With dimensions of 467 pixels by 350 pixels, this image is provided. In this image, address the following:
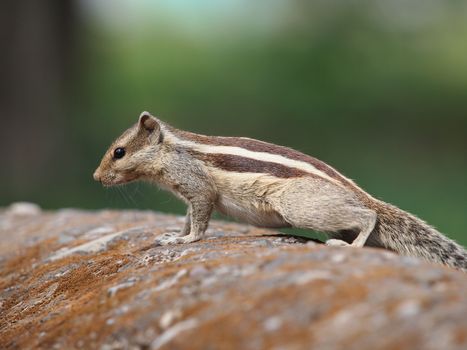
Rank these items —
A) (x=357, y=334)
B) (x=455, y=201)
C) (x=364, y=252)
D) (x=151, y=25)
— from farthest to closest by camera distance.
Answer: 1. (x=151, y=25)
2. (x=455, y=201)
3. (x=364, y=252)
4. (x=357, y=334)

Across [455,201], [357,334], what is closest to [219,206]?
[357,334]

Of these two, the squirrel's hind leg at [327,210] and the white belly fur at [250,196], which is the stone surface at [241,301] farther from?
the white belly fur at [250,196]

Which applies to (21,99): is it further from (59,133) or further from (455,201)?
(455,201)

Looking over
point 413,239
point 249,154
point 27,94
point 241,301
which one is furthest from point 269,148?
point 27,94

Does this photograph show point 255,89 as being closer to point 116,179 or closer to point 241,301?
point 116,179

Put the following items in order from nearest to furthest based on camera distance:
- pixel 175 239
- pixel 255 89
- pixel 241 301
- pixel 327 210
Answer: pixel 241 301 → pixel 327 210 → pixel 175 239 → pixel 255 89
